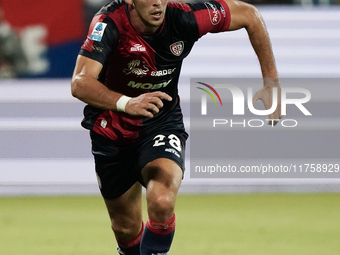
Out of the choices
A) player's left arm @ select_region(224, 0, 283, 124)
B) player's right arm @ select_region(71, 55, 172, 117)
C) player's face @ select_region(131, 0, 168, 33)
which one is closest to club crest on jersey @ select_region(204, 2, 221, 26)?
player's left arm @ select_region(224, 0, 283, 124)

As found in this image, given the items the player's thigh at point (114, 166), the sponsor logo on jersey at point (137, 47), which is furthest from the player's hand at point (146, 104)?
the player's thigh at point (114, 166)

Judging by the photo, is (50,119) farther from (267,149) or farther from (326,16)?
(326,16)

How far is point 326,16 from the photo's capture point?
835 centimetres

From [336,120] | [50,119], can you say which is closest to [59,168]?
[50,119]

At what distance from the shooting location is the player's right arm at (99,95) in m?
3.45

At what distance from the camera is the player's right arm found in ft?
11.3

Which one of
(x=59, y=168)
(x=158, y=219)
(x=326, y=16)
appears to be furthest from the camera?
(x=326, y=16)

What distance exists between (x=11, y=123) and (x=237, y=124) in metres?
2.64

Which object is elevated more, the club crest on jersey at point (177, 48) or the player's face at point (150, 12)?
the player's face at point (150, 12)

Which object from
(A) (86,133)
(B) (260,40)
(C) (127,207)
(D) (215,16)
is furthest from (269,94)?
(A) (86,133)

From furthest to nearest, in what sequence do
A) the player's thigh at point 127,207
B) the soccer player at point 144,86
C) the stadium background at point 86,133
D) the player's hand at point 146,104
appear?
the stadium background at point 86,133 < the player's thigh at point 127,207 < the soccer player at point 144,86 < the player's hand at point 146,104

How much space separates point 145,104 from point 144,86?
76cm

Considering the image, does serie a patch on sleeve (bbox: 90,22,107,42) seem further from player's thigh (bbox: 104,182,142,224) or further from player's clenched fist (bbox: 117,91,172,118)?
player's thigh (bbox: 104,182,142,224)

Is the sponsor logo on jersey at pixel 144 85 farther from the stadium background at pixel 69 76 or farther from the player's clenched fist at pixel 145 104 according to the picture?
the stadium background at pixel 69 76
